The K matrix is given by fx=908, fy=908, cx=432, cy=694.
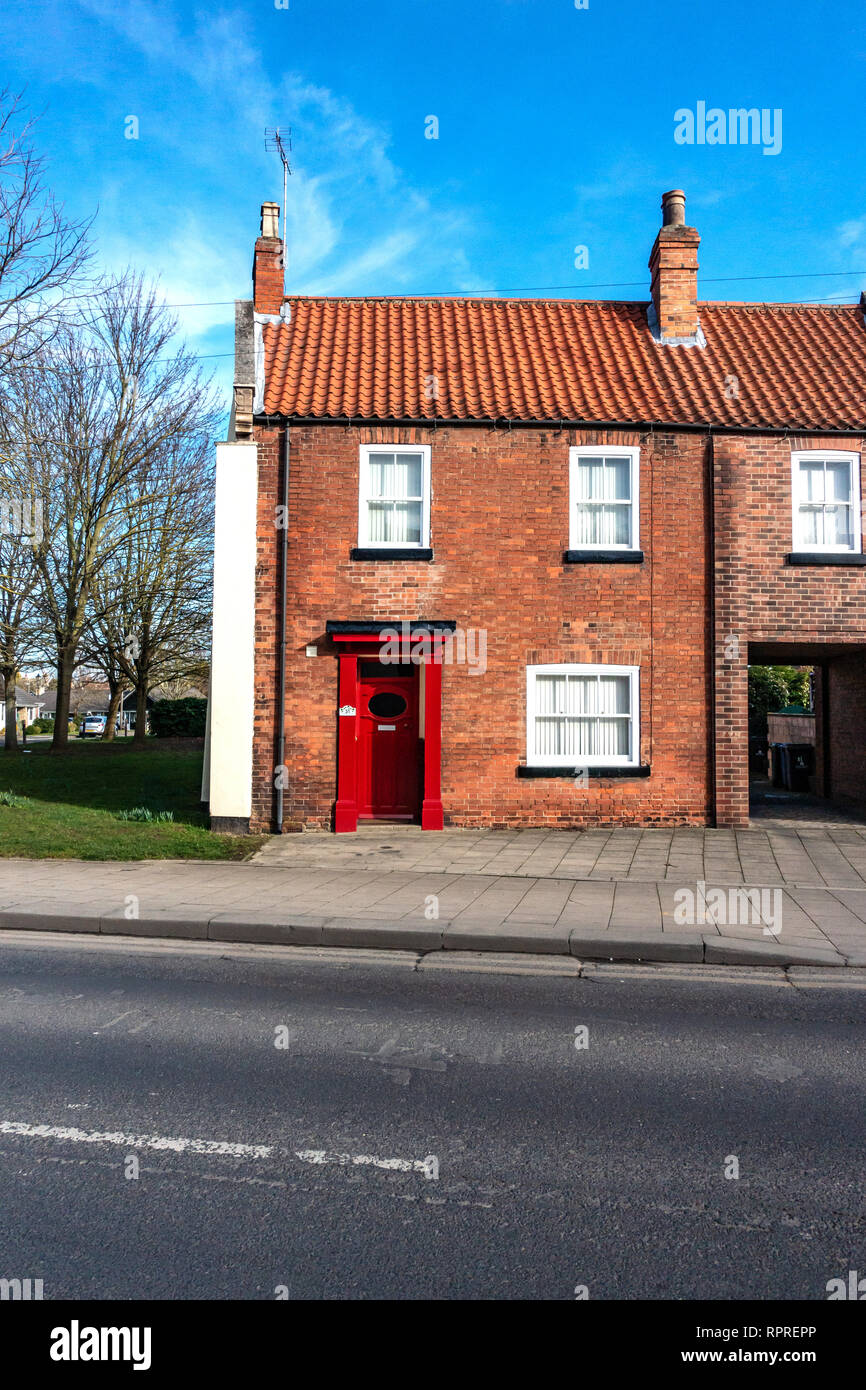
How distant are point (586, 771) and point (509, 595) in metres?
2.91

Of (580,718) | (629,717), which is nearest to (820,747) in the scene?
(629,717)

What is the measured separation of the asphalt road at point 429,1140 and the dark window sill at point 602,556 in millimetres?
8359

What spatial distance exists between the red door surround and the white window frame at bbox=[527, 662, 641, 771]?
4.57 feet

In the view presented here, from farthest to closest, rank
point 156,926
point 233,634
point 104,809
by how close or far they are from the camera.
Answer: point 104,809 < point 233,634 < point 156,926

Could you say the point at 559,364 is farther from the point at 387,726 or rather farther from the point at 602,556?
the point at 387,726

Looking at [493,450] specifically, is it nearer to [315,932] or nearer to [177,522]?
[315,932]

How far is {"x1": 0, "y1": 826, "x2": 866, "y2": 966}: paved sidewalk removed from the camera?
7.66 meters

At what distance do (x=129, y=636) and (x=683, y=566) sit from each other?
20.8 metres

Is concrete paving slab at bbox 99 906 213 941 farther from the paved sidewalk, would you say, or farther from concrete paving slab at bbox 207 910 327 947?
concrete paving slab at bbox 207 910 327 947

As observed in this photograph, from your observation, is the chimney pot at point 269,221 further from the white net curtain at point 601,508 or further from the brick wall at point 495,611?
the white net curtain at point 601,508

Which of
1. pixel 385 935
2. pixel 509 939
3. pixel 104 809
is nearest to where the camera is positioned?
pixel 509 939

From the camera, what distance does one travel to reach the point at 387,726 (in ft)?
46.2

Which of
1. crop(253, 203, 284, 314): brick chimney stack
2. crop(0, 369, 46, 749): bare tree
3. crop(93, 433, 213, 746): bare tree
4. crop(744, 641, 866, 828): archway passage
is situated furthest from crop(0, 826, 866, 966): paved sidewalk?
crop(93, 433, 213, 746): bare tree

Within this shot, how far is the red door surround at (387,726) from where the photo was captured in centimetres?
1359
